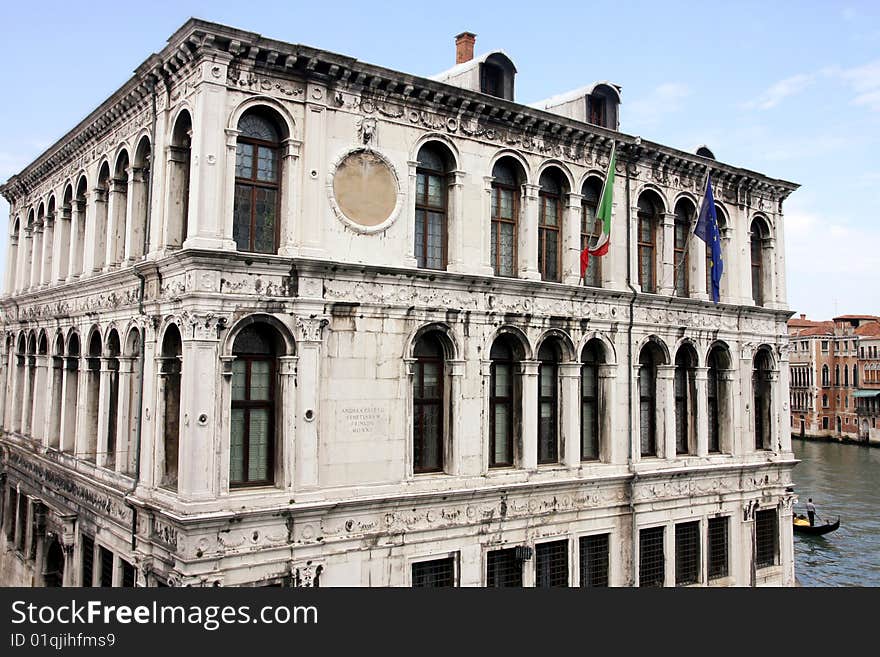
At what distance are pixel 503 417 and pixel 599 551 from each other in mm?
3883

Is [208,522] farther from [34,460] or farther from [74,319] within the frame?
[34,460]

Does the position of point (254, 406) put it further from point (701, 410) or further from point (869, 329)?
point (869, 329)

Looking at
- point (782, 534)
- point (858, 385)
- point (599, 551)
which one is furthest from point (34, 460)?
point (858, 385)

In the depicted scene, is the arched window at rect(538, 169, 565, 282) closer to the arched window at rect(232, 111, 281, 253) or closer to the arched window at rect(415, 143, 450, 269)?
the arched window at rect(415, 143, 450, 269)

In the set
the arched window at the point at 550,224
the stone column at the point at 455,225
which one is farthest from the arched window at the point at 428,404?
the arched window at the point at 550,224

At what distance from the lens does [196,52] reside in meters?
13.2

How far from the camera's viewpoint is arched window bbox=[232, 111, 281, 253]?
13.8 meters

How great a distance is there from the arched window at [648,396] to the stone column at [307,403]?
8653mm

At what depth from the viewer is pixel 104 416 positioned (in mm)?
16719

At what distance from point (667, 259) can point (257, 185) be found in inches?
417

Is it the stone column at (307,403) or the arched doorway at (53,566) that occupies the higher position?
the stone column at (307,403)

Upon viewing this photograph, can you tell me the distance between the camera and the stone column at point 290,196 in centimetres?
1383

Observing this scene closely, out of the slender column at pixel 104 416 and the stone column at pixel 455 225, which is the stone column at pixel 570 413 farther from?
the slender column at pixel 104 416

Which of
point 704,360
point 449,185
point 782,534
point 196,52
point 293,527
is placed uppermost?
point 196,52
